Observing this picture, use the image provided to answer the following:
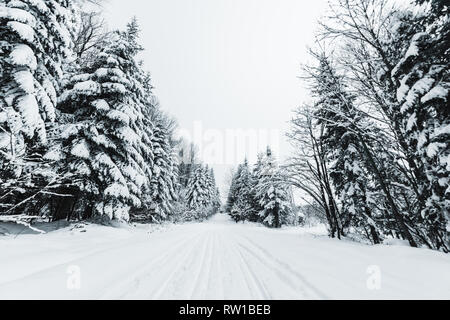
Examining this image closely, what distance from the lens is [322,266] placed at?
187 inches

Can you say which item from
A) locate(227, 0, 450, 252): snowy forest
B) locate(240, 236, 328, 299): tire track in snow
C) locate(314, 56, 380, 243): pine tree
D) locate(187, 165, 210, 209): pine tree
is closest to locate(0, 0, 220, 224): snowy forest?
locate(240, 236, 328, 299): tire track in snow

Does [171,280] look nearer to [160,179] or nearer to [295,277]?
[295,277]

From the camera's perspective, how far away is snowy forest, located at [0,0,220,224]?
7.30m

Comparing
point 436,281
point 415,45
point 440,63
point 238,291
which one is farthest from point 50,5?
point 436,281

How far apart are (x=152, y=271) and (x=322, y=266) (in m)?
3.65

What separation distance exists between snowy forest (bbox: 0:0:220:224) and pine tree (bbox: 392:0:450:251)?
988cm

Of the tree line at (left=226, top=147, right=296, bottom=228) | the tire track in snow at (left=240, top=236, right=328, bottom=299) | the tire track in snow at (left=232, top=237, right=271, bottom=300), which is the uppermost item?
the tree line at (left=226, top=147, right=296, bottom=228)

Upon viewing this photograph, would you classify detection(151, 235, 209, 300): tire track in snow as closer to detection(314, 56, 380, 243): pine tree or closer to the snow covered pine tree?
the snow covered pine tree

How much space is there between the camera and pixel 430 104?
5660 millimetres

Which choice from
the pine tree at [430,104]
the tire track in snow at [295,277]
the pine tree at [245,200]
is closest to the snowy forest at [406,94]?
the pine tree at [430,104]

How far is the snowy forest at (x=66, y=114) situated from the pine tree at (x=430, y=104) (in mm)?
9881

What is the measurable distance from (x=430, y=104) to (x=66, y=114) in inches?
587
